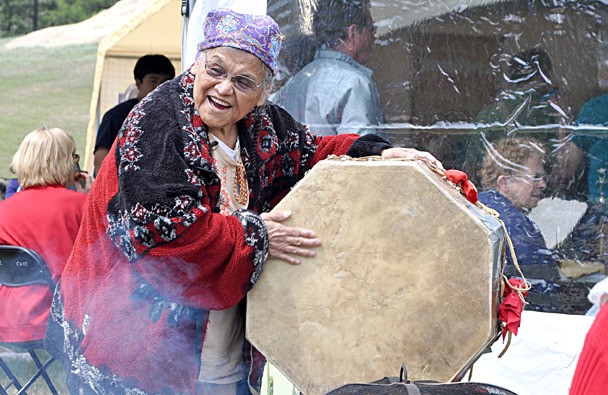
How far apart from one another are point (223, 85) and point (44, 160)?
2.12m

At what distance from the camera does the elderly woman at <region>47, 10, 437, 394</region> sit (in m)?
2.56

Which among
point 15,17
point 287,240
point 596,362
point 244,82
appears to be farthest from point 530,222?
point 15,17

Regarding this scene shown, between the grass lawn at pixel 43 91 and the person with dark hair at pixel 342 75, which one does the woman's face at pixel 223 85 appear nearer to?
the person with dark hair at pixel 342 75

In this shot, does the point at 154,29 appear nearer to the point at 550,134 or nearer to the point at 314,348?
the point at 550,134

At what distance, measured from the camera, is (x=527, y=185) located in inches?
164

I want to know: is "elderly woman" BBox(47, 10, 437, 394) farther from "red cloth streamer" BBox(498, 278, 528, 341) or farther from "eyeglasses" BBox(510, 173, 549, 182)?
"eyeglasses" BBox(510, 173, 549, 182)

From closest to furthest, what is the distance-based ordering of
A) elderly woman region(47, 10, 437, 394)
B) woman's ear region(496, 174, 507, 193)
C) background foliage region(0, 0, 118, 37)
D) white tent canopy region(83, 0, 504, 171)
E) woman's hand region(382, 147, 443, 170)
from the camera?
elderly woman region(47, 10, 437, 394), woman's hand region(382, 147, 443, 170), woman's ear region(496, 174, 507, 193), white tent canopy region(83, 0, 504, 171), background foliage region(0, 0, 118, 37)

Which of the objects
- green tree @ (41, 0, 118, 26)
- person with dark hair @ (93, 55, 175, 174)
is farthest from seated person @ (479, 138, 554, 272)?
green tree @ (41, 0, 118, 26)

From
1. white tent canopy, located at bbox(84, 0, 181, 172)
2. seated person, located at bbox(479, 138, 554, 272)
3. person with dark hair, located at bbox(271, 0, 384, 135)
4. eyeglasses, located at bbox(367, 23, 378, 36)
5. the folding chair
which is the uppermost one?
eyeglasses, located at bbox(367, 23, 378, 36)

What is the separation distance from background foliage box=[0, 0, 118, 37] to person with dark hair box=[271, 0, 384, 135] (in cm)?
2225

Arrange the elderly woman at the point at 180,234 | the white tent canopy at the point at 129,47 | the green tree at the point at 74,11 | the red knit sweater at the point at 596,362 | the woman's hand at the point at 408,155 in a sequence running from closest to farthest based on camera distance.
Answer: the red knit sweater at the point at 596,362 < the elderly woman at the point at 180,234 < the woman's hand at the point at 408,155 < the white tent canopy at the point at 129,47 < the green tree at the point at 74,11

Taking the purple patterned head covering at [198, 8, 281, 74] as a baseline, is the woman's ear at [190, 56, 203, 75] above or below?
below

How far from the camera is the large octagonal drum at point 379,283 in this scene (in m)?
2.57

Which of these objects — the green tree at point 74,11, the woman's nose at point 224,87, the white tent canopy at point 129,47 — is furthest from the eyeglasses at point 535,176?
the green tree at point 74,11
